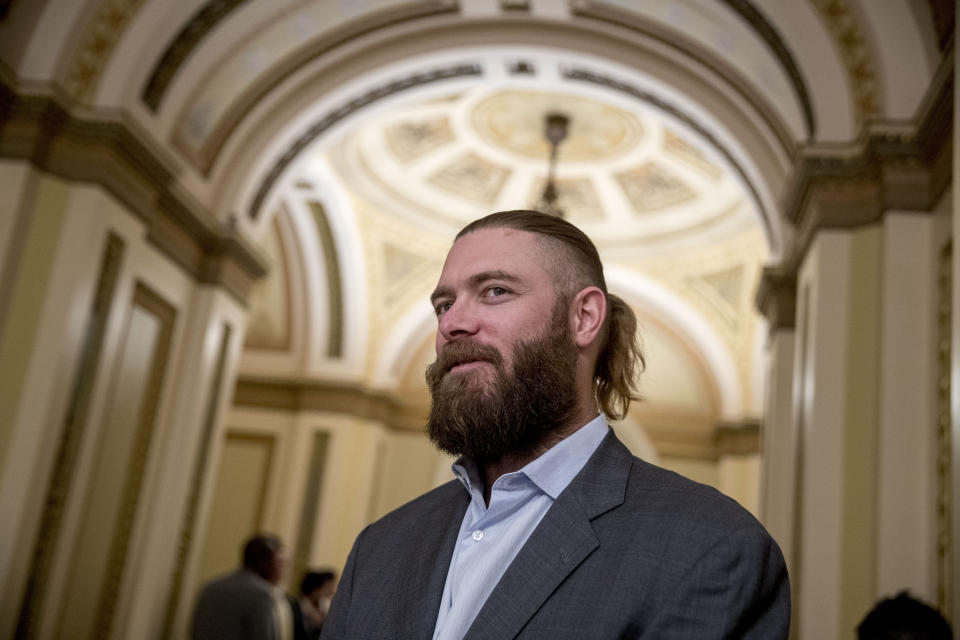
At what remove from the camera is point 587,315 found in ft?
5.12

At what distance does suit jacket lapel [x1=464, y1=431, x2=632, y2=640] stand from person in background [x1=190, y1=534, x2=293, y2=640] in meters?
3.84

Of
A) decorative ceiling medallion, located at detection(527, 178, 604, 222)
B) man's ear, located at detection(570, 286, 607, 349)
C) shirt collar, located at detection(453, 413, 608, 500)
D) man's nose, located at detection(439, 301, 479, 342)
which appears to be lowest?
shirt collar, located at detection(453, 413, 608, 500)

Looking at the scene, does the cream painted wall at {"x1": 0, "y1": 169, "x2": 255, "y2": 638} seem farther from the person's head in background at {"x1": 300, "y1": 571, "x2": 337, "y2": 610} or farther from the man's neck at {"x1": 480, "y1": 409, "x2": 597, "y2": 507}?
the man's neck at {"x1": 480, "y1": 409, "x2": 597, "y2": 507}

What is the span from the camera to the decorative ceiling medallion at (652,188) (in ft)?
39.1

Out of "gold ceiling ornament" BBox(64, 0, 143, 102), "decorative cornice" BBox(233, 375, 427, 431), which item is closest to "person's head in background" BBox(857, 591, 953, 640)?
"gold ceiling ornament" BBox(64, 0, 143, 102)

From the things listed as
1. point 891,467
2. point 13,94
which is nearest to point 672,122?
point 891,467

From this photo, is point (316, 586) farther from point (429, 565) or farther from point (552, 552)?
point (552, 552)

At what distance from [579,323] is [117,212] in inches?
194

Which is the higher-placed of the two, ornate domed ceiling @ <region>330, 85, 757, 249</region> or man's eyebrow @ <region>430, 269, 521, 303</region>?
ornate domed ceiling @ <region>330, 85, 757, 249</region>

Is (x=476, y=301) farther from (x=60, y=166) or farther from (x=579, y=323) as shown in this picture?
(x=60, y=166)

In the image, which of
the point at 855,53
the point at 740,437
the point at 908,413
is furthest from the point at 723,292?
the point at 908,413

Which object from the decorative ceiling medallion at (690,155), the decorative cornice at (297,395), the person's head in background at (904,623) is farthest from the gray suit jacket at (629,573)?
the decorative cornice at (297,395)

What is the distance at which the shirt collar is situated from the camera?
1.43 metres

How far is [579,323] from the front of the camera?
5.09 ft
